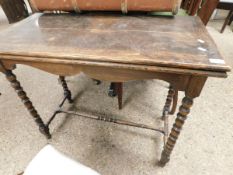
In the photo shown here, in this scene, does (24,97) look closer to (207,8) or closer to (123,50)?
(123,50)

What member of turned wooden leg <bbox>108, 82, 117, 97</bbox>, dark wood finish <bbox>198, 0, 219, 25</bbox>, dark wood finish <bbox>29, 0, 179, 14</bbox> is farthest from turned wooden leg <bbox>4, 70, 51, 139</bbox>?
dark wood finish <bbox>198, 0, 219, 25</bbox>

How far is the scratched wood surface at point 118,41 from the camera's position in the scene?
1.74ft

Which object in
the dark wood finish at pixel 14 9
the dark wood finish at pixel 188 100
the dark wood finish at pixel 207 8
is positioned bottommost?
the dark wood finish at pixel 14 9

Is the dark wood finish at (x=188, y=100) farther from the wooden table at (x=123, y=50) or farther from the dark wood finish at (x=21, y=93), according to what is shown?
the dark wood finish at (x=21, y=93)

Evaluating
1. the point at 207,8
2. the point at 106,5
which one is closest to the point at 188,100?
the point at 106,5

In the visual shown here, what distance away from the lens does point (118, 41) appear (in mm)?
635

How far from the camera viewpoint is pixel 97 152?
1101 millimetres

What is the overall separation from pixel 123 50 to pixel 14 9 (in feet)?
8.08

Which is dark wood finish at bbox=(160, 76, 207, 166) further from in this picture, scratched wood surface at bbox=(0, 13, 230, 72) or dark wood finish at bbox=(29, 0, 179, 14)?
dark wood finish at bbox=(29, 0, 179, 14)

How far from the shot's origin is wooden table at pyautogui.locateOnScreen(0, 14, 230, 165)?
1.73 feet

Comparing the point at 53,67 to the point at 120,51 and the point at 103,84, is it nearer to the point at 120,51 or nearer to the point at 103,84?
the point at 120,51

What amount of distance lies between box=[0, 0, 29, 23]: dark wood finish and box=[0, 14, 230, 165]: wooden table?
1.92m

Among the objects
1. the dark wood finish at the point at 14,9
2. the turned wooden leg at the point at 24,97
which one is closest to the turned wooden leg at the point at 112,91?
the turned wooden leg at the point at 24,97

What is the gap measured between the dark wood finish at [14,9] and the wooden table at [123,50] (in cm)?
192
